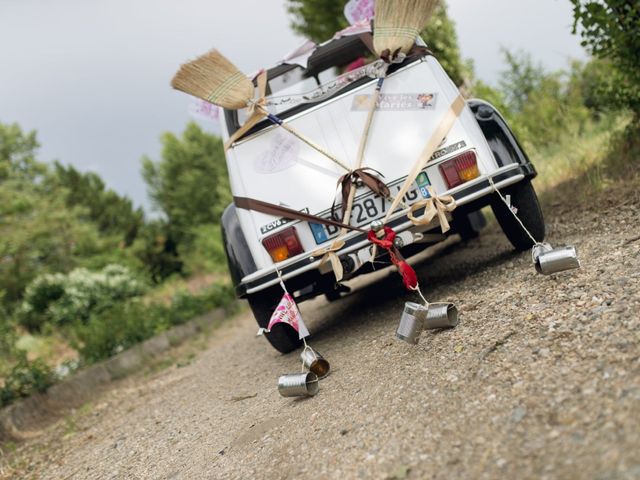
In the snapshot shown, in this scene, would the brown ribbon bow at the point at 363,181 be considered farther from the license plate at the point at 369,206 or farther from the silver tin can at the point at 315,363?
the silver tin can at the point at 315,363

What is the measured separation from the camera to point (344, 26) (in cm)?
1256

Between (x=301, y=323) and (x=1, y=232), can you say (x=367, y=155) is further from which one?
(x=1, y=232)

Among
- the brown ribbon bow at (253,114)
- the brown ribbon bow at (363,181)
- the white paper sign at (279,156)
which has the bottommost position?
the brown ribbon bow at (363,181)

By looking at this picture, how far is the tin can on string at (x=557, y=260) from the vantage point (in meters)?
3.27

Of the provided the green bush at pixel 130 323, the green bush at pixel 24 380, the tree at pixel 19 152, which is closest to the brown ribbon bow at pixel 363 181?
the green bush at pixel 24 380

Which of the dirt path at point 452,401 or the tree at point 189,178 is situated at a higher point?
the tree at point 189,178

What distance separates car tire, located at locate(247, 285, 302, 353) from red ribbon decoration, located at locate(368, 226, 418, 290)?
2.62ft

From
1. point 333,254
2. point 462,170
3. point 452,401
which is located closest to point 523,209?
point 462,170

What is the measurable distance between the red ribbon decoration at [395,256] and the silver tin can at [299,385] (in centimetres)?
82

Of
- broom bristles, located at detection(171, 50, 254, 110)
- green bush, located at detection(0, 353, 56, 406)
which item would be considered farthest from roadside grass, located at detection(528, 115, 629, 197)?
green bush, located at detection(0, 353, 56, 406)

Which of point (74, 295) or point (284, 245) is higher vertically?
point (74, 295)

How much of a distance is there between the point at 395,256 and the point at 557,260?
94cm

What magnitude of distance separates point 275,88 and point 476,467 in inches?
152

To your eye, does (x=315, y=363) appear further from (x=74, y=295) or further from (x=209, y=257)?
(x=209, y=257)
